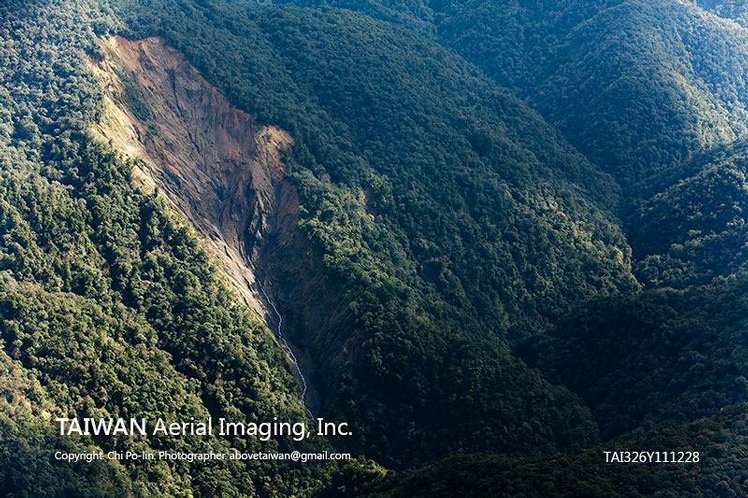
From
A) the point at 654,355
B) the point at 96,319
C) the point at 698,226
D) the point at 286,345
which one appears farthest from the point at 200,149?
the point at 698,226

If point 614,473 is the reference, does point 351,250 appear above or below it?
above

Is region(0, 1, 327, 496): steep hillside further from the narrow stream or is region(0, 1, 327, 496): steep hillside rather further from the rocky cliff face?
the rocky cliff face

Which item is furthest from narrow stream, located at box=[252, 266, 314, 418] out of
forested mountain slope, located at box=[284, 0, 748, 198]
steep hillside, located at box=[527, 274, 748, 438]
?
forested mountain slope, located at box=[284, 0, 748, 198]

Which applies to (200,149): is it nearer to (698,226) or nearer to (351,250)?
(351,250)

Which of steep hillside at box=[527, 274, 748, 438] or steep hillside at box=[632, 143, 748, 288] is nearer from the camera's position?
steep hillside at box=[527, 274, 748, 438]

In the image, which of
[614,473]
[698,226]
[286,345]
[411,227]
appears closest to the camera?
[614,473]

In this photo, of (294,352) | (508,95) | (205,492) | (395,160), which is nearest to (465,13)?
(508,95)

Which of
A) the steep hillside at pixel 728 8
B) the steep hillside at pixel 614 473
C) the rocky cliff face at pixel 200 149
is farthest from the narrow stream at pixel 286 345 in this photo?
the steep hillside at pixel 728 8

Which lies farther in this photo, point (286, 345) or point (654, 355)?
point (286, 345)

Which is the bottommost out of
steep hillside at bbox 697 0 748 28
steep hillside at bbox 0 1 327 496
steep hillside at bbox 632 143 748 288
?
steep hillside at bbox 0 1 327 496
